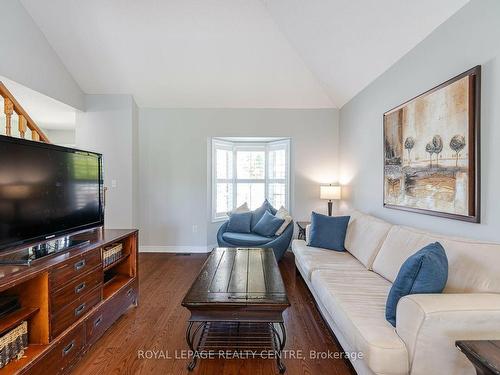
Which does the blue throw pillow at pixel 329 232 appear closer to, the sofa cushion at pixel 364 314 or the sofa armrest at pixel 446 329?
the sofa cushion at pixel 364 314

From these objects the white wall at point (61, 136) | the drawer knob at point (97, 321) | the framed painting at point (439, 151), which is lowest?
the drawer knob at point (97, 321)

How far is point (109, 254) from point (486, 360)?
8.49 ft

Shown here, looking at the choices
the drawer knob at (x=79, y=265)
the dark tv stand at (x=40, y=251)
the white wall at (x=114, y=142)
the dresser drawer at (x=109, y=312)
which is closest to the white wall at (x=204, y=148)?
the white wall at (x=114, y=142)

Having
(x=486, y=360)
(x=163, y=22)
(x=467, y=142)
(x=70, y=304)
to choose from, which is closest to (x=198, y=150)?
(x=163, y=22)

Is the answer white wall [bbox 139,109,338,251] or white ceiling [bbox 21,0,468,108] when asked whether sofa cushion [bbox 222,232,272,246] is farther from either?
white ceiling [bbox 21,0,468,108]

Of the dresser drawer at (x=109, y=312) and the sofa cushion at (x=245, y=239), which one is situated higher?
the sofa cushion at (x=245, y=239)

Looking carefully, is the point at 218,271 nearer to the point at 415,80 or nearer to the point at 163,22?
the point at 415,80

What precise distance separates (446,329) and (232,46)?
3.84m

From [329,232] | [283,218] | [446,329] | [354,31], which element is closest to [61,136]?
[283,218]

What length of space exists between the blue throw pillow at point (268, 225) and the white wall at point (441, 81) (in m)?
1.23

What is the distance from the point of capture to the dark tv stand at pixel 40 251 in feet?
5.48

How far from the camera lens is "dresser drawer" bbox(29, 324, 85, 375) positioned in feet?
5.13

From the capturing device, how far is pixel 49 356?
1.62 m

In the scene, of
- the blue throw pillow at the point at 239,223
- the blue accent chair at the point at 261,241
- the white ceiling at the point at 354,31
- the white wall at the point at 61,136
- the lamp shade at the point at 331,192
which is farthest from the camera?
the white wall at the point at 61,136
